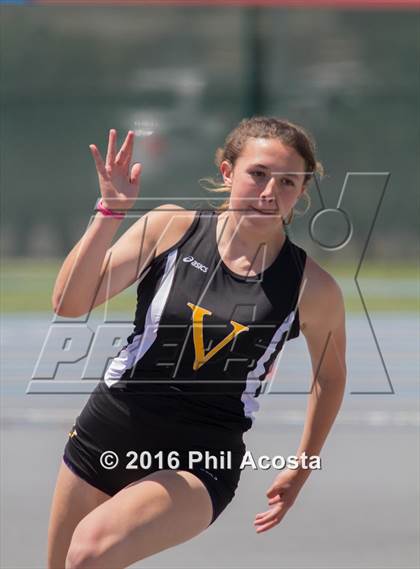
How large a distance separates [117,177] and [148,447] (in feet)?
2.28

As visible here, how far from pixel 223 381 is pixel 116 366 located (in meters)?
0.29

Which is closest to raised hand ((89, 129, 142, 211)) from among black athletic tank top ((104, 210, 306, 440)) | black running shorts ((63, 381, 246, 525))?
black athletic tank top ((104, 210, 306, 440))

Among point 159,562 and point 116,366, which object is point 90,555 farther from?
point 159,562

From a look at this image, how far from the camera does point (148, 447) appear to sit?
2.92 metres

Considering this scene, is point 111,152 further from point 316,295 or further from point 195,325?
point 316,295

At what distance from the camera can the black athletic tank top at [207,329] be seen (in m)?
2.87

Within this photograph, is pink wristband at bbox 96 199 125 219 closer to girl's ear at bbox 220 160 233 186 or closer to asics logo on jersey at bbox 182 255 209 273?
asics logo on jersey at bbox 182 255 209 273

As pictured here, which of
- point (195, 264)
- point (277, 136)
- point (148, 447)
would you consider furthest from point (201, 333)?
point (277, 136)

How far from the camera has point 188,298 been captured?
113 inches

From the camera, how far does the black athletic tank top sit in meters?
2.87

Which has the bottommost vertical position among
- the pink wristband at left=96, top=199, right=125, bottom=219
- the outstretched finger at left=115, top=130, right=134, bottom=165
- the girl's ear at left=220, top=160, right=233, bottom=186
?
the girl's ear at left=220, top=160, right=233, bottom=186

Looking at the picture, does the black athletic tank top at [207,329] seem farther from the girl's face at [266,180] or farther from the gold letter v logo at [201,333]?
the girl's face at [266,180]

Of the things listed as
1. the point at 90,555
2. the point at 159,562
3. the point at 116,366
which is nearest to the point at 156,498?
the point at 90,555

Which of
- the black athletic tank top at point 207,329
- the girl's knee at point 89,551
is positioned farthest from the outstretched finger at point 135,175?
the girl's knee at point 89,551
